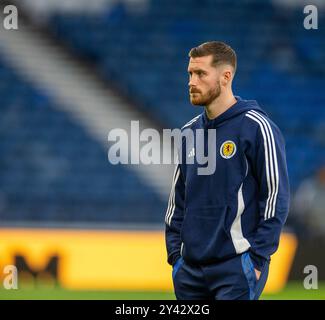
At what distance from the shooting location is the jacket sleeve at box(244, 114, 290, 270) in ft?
14.0

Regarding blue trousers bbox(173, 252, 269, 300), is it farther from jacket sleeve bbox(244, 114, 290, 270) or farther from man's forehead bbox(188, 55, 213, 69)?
man's forehead bbox(188, 55, 213, 69)

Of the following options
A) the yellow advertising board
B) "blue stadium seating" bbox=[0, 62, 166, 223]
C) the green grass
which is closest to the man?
the green grass

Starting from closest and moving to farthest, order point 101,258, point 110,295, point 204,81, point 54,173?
point 204,81 → point 110,295 → point 101,258 → point 54,173

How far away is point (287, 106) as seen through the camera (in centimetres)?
1348

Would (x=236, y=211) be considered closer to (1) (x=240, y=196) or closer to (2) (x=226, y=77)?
(1) (x=240, y=196)

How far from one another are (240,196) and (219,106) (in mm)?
467

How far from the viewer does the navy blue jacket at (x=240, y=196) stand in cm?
428

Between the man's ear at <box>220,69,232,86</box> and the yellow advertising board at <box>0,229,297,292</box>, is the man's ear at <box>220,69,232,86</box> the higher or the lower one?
the higher one

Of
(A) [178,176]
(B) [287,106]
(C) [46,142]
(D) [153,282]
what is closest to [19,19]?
(C) [46,142]

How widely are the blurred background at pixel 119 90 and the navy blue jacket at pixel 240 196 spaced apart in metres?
7.42

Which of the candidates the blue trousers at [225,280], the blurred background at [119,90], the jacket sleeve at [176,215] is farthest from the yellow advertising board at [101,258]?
the blue trousers at [225,280]

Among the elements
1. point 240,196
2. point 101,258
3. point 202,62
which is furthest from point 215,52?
point 101,258

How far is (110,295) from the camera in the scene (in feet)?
30.8

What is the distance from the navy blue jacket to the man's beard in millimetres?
98
